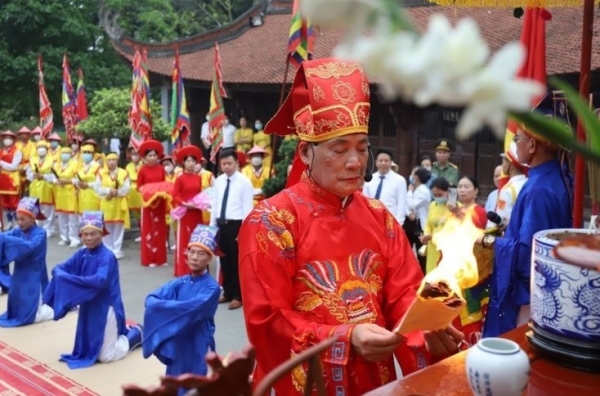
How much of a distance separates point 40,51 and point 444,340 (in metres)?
18.0

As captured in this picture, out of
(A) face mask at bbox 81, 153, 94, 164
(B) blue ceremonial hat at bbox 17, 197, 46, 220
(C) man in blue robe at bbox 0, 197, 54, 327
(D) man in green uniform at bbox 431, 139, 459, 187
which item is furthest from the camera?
(A) face mask at bbox 81, 153, 94, 164

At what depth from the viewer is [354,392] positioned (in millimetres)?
2053

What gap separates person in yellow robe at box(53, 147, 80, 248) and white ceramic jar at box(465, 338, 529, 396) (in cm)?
977

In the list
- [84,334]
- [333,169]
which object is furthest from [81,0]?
[333,169]

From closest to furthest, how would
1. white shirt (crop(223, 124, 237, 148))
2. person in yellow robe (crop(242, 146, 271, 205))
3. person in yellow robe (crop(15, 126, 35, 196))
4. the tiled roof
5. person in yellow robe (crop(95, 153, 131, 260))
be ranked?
person in yellow robe (crop(242, 146, 271, 205))
the tiled roof
person in yellow robe (crop(95, 153, 131, 260))
person in yellow robe (crop(15, 126, 35, 196))
white shirt (crop(223, 124, 237, 148))

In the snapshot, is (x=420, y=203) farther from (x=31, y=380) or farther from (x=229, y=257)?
(x=31, y=380)

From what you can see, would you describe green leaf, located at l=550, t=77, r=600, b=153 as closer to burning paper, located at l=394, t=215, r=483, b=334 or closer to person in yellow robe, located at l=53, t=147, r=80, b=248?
burning paper, located at l=394, t=215, r=483, b=334

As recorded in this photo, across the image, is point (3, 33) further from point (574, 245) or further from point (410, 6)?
point (574, 245)

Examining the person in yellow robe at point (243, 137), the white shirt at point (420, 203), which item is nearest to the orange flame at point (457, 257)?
the white shirt at point (420, 203)

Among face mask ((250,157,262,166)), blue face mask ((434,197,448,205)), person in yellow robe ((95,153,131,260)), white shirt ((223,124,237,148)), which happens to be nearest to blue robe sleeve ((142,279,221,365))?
blue face mask ((434,197,448,205))

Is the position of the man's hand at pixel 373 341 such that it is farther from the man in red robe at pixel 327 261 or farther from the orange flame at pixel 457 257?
the orange flame at pixel 457 257

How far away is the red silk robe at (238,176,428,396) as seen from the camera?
2.04m

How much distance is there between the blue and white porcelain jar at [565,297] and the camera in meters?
1.59

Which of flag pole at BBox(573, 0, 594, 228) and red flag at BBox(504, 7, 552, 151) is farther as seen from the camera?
red flag at BBox(504, 7, 552, 151)
